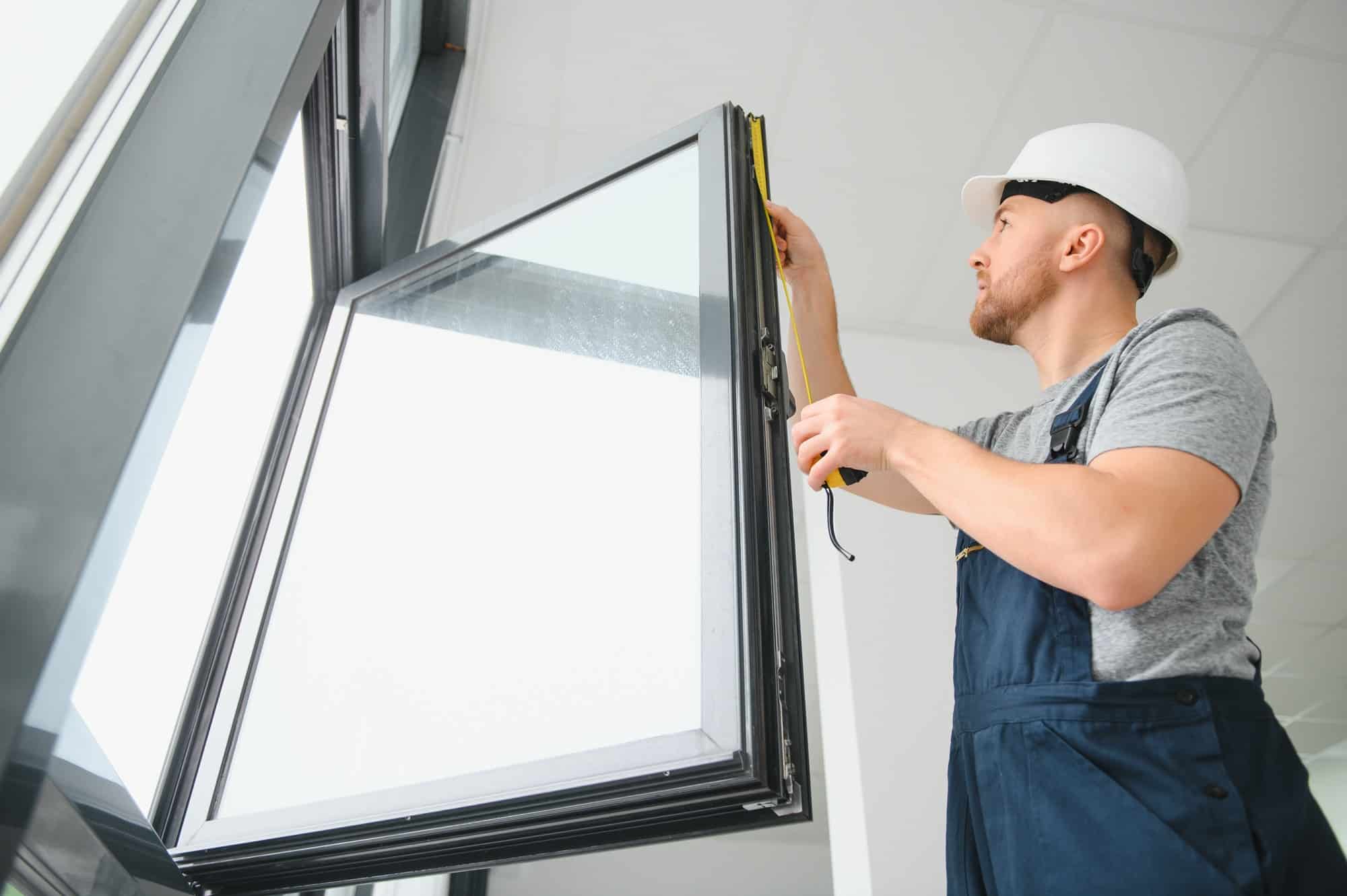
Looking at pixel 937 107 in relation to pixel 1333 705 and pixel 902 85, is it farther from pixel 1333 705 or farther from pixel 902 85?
pixel 1333 705

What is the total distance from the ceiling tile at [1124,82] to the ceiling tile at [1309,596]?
251 cm

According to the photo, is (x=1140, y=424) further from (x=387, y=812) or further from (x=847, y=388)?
(x=387, y=812)

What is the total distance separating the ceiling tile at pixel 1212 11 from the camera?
2.14 metres

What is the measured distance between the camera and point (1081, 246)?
1290mm

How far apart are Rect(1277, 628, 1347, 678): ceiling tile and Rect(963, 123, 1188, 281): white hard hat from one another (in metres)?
4.26

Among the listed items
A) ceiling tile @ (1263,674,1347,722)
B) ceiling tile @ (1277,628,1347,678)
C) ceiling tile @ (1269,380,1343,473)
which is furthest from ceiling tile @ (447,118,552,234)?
ceiling tile @ (1263,674,1347,722)

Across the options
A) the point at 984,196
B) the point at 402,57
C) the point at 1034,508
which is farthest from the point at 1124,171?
the point at 402,57

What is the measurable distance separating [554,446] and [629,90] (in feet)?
4.69

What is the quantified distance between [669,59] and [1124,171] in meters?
1.29

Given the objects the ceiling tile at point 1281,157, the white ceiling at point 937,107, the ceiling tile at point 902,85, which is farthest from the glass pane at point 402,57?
the ceiling tile at point 1281,157

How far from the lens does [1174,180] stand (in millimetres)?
1293

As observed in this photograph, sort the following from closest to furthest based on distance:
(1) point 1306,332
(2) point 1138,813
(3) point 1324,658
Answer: (2) point 1138,813 < (1) point 1306,332 < (3) point 1324,658

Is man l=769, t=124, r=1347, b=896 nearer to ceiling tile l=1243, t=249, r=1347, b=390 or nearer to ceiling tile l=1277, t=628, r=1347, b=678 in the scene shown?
ceiling tile l=1243, t=249, r=1347, b=390

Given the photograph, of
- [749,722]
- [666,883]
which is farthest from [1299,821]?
[666,883]
